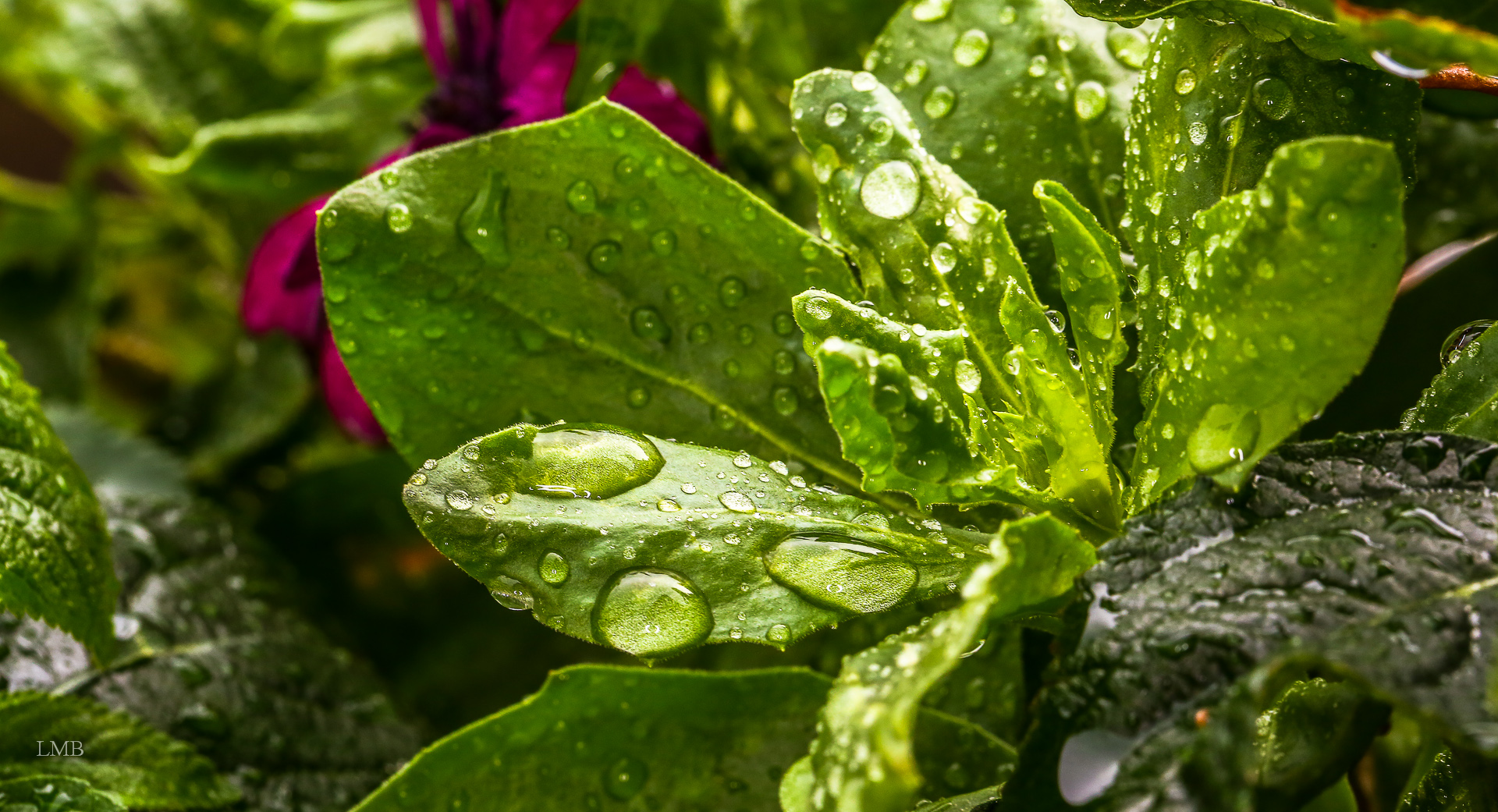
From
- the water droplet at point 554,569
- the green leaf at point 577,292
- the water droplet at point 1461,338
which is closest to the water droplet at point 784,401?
the green leaf at point 577,292

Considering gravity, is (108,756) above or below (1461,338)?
below

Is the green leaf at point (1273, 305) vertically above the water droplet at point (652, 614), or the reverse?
the green leaf at point (1273, 305)

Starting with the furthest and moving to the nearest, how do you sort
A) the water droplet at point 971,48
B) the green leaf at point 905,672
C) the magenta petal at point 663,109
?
the magenta petal at point 663,109 < the water droplet at point 971,48 < the green leaf at point 905,672

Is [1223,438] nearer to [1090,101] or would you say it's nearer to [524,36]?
[1090,101]

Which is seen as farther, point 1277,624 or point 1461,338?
point 1461,338

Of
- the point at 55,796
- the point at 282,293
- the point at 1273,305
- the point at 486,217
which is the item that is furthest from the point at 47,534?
the point at 1273,305

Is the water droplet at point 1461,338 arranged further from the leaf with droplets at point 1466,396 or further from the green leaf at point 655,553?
the green leaf at point 655,553

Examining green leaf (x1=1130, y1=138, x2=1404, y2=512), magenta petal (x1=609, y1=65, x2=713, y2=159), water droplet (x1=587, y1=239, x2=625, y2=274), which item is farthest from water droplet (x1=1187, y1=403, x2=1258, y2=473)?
magenta petal (x1=609, y1=65, x2=713, y2=159)
